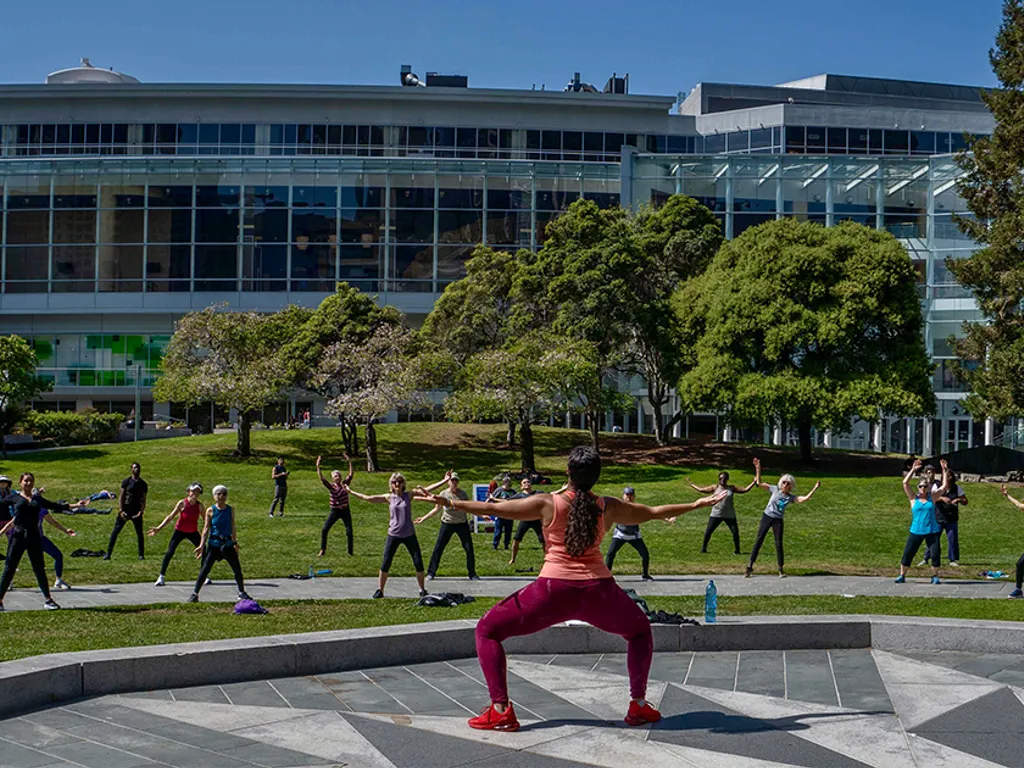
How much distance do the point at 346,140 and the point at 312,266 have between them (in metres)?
12.3

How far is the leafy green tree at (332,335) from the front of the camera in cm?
4434

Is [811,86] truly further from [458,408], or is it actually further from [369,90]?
[458,408]

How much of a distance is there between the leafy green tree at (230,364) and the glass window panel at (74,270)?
14748 mm

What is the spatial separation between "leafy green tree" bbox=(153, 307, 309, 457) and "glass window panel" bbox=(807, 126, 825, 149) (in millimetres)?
33571

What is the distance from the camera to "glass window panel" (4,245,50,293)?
190ft

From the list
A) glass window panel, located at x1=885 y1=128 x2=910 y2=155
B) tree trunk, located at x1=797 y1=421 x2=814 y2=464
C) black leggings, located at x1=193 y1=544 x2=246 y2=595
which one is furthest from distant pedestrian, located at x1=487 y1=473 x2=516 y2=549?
glass window panel, located at x1=885 y1=128 x2=910 y2=155

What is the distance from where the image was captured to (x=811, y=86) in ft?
260

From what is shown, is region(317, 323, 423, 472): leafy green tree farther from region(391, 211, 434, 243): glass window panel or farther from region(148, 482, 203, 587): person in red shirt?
region(148, 482, 203, 587): person in red shirt

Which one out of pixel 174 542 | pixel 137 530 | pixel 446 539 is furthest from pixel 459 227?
pixel 174 542

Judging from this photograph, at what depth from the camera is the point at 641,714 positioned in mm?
8797

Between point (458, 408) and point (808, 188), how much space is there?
74.3 feet

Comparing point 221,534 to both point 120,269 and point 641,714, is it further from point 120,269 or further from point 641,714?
point 120,269

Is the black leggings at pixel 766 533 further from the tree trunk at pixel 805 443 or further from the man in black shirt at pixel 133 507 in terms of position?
the tree trunk at pixel 805 443

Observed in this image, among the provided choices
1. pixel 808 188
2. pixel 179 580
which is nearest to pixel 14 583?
pixel 179 580
